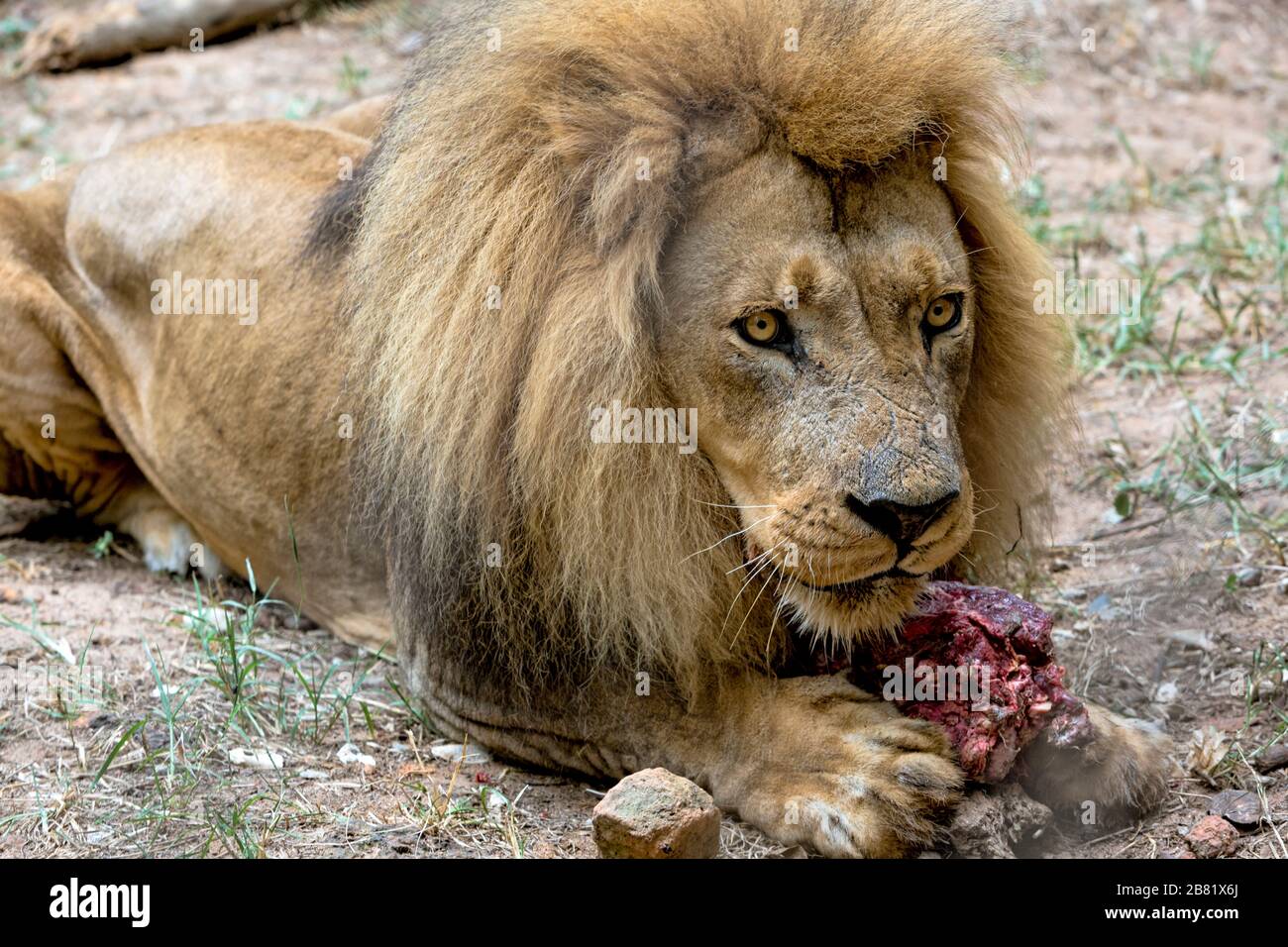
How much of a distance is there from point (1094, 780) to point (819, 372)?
112cm

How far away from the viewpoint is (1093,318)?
684 centimetres

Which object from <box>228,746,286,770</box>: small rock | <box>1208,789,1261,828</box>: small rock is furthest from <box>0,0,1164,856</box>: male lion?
<box>228,746,286,770</box>: small rock

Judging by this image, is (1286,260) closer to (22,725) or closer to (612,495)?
(612,495)

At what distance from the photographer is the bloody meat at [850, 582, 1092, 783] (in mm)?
3467

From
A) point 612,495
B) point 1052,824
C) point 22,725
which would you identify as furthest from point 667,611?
point 22,725

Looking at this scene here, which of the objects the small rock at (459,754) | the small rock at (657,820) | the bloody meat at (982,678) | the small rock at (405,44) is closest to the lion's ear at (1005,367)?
the bloody meat at (982,678)

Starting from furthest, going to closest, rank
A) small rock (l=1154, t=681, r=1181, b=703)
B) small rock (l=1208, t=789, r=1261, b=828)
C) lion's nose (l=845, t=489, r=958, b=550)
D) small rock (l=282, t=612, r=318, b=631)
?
small rock (l=282, t=612, r=318, b=631)
small rock (l=1154, t=681, r=1181, b=703)
small rock (l=1208, t=789, r=1261, b=828)
lion's nose (l=845, t=489, r=958, b=550)

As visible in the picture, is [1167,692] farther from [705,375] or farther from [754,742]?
[705,375]

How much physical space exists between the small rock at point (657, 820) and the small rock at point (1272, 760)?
4.49 ft

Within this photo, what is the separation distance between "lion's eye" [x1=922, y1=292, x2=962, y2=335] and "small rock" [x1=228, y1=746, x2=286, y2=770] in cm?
192

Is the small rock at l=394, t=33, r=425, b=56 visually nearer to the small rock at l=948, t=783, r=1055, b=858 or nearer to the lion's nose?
the lion's nose

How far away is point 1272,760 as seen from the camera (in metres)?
3.79

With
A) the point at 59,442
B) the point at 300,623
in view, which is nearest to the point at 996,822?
the point at 300,623
